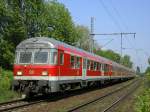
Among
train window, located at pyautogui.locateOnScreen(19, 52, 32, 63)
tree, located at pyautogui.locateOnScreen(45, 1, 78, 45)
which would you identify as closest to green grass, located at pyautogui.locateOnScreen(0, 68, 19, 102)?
train window, located at pyautogui.locateOnScreen(19, 52, 32, 63)

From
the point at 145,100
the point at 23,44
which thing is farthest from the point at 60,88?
the point at 145,100

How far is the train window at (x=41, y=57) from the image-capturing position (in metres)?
20.2

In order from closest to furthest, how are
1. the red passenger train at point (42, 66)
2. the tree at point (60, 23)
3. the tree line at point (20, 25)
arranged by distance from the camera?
the red passenger train at point (42, 66) → the tree line at point (20, 25) → the tree at point (60, 23)

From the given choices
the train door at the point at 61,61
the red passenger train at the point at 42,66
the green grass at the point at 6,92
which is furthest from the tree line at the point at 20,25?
the train door at the point at 61,61

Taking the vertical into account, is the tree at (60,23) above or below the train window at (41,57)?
above

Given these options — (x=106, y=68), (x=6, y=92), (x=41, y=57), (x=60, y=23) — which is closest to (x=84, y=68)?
(x=41, y=57)

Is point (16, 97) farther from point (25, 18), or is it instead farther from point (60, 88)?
point (25, 18)

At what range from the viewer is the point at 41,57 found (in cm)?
2041

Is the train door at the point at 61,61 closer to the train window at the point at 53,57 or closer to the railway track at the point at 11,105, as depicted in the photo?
the train window at the point at 53,57

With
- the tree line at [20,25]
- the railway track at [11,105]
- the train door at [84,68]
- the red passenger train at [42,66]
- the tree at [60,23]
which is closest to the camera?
the railway track at [11,105]

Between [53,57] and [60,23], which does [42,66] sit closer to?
[53,57]

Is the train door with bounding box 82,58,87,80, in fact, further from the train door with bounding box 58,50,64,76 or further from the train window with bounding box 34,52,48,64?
the train window with bounding box 34,52,48,64

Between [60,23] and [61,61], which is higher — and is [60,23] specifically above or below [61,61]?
above

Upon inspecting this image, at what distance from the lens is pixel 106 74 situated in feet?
125
